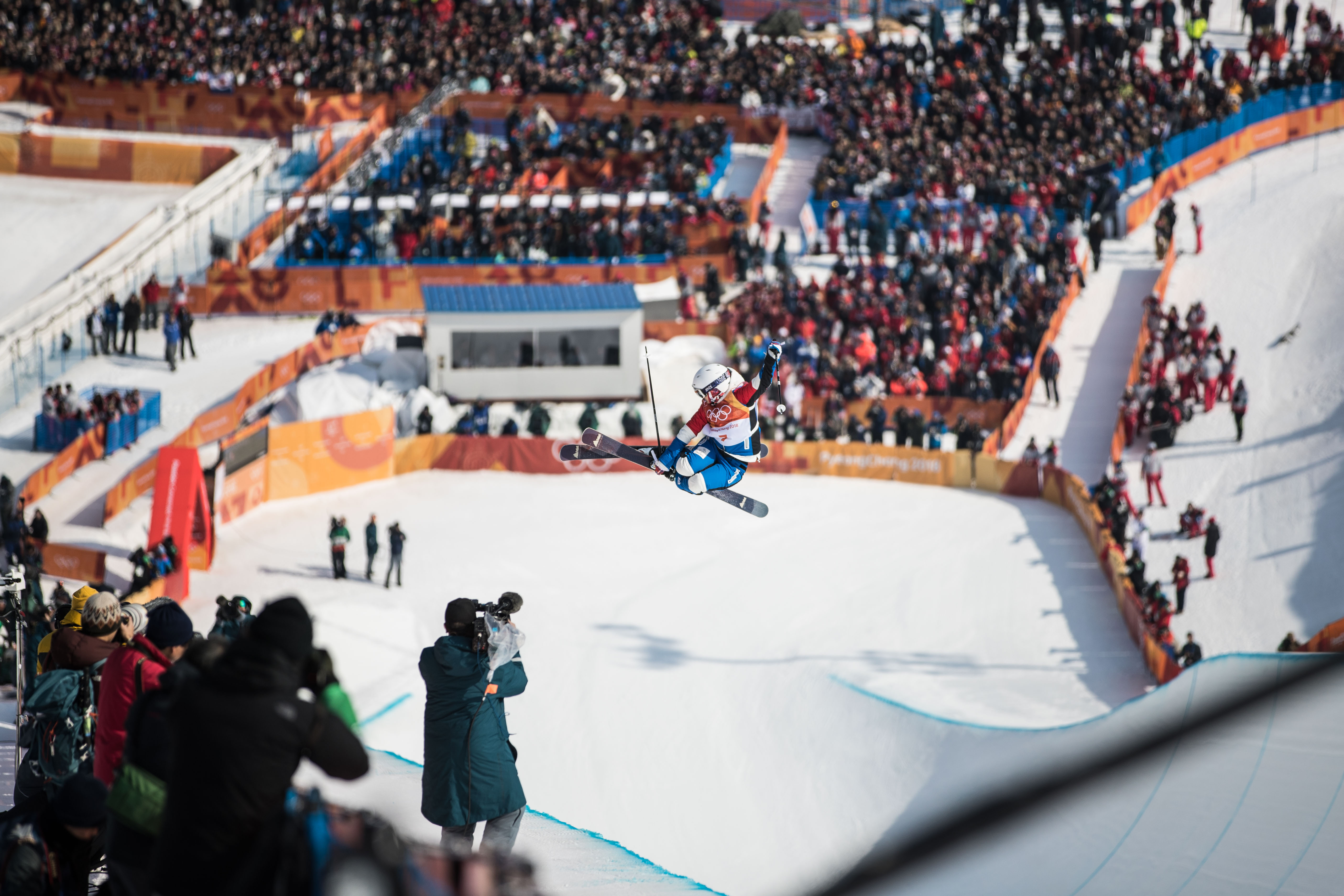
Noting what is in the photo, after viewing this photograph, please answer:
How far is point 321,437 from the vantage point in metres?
24.6

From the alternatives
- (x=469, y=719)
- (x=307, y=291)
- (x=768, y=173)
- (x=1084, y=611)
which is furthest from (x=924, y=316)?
(x=469, y=719)

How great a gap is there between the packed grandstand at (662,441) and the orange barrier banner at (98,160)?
131 millimetres

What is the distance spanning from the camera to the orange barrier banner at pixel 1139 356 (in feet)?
85.5

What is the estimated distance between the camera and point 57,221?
35969 millimetres

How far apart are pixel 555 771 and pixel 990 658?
7080mm

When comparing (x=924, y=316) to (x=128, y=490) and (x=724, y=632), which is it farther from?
(x=128, y=490)

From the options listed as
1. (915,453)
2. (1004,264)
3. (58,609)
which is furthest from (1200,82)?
(58,609)

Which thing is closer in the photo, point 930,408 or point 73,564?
point 73,564

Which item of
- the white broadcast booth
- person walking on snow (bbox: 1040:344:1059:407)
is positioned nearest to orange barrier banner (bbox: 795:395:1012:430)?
person walking on snow (bbox: 1040:344:1059:407)

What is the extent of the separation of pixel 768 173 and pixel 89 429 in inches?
737

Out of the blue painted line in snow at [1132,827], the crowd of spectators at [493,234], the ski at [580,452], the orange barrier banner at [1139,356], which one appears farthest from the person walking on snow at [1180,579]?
the crowd of spectators at [493,234]

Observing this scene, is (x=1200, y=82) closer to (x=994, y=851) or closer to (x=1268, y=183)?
(x=1268, y=183)

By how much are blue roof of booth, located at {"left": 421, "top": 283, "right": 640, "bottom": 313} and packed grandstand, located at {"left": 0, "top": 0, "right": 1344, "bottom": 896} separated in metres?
0.11

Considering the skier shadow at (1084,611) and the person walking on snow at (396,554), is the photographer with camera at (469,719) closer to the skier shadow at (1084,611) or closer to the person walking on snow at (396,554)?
the skier shadow at (1084,611)
